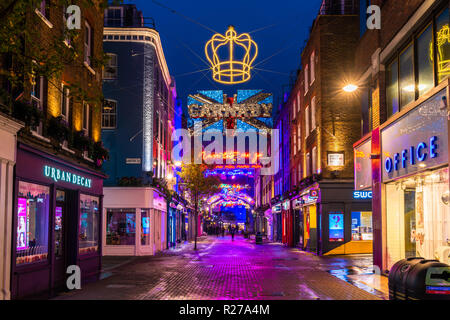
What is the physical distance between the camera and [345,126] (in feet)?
104

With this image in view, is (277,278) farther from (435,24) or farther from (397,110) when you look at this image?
(435,24)

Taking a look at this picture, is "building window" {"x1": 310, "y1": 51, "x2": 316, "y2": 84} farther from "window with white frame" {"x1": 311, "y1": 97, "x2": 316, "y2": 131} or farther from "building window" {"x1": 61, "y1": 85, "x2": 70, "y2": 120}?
"building window" {"x1": 61, "y1": 85, "x2": 70, "y2": 120}

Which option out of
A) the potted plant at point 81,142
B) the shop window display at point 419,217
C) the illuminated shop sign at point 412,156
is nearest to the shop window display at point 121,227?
the potted plant at point 81,142

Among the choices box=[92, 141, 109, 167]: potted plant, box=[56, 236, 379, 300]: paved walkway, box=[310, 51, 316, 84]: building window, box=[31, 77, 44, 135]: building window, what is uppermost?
box=[310, 51, 316, 84]: building window

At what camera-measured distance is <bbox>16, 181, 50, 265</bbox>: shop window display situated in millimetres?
13594

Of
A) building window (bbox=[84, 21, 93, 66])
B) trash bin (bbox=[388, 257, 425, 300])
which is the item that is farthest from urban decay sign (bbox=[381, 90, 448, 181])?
building window (bbox=[84, 21, 93, 66])

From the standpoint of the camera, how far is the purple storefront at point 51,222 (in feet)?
44.2

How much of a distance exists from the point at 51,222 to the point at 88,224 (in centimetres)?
436

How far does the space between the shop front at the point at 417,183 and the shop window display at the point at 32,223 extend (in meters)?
11.5

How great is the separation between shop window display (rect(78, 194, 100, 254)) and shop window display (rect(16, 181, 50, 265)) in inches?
138

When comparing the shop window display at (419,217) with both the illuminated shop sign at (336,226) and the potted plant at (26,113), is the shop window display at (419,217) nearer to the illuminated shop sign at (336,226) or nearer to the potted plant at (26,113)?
the potted plant at (26,113)

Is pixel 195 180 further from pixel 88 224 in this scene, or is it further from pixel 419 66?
pixel 419 66

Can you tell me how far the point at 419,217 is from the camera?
57.1ft

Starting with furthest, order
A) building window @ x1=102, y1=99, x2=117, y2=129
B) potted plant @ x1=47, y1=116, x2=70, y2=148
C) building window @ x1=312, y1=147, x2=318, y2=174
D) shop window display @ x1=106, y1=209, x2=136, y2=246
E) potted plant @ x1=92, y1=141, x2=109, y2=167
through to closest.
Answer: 1. building window @ x1=312, y1=147, x2=318, y2=174
2. building window @ x1=102, y1=99, x2=117, y2=129
3. shop window display @ x1=106, y1=209, x2=136, y2=246
4. potted plant @ x1=92, y1=141, x2=109, y2=167
5. potted plant @ x1=47, y1=116, x2=70, y2=148
